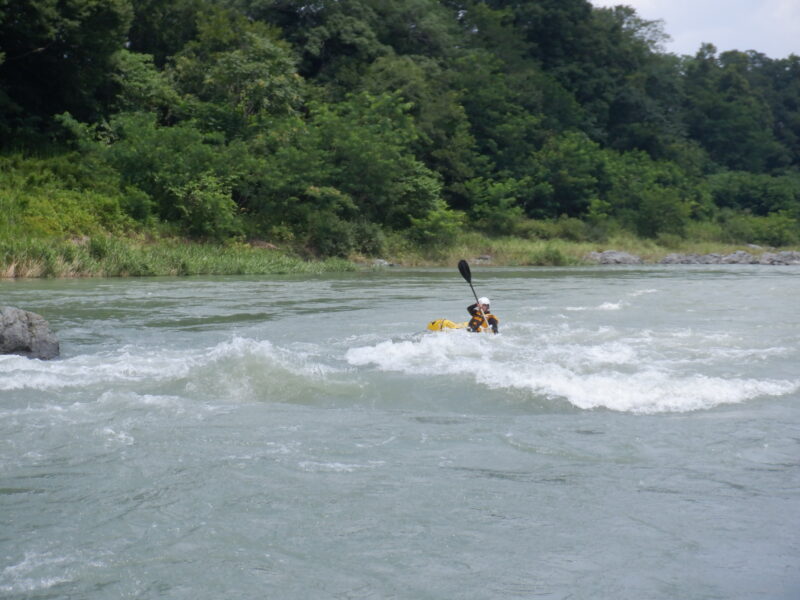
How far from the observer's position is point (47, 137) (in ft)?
93.8

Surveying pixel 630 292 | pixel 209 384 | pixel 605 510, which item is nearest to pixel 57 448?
pixel 209 384

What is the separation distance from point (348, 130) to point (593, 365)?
2541 cm

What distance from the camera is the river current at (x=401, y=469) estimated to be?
13.8 ft

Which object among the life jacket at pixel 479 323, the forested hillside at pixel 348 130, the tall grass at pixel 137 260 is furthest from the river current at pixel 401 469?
the forested hillside at pixel 348 130

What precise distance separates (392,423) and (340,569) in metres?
2.78

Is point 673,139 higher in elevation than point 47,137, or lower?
higher

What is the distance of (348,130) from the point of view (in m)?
33.8

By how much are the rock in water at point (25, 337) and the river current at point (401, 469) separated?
400 mm

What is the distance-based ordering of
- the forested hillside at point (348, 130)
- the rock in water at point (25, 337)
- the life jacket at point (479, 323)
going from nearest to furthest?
the rock in water at point (25, 337) → the life jacket at point (479, 323) → the forested hillside at point (348, 130)

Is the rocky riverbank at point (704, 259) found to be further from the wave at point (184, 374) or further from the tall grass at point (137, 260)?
the wave at point (184, 374)

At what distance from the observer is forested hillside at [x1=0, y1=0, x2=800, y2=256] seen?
27703 millimetres

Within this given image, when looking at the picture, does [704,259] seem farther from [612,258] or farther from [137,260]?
[137,260]

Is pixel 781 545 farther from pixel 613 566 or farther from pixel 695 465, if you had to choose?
pixel 695 465

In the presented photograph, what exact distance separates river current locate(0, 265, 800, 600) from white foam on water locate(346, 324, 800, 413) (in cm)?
5
